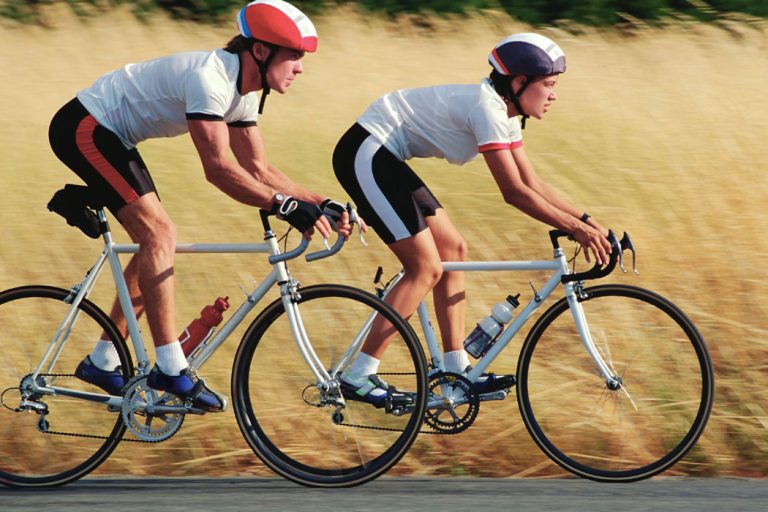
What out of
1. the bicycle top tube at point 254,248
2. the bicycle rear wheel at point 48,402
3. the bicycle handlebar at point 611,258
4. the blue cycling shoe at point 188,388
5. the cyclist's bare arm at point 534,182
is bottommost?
the bicycle rear wheel at point 48,402

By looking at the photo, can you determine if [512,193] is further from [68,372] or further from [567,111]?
[567,111]

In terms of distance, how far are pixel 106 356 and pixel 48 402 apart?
1.22 feet

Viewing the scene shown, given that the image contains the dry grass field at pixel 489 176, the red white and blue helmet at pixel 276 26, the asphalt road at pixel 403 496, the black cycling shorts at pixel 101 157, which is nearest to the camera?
the asphalt road at pixel 403 496

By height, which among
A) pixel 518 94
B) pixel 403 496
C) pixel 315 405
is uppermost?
pixel 518 94

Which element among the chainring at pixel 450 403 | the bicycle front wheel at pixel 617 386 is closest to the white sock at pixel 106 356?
the chainring at pixel 450 403

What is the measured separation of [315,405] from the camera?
20.7 feet

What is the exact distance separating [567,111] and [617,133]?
0.66 meters

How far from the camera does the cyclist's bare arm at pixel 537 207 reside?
6.11 meters

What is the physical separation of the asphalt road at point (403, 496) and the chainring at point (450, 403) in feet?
0.88

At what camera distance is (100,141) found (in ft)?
20.2

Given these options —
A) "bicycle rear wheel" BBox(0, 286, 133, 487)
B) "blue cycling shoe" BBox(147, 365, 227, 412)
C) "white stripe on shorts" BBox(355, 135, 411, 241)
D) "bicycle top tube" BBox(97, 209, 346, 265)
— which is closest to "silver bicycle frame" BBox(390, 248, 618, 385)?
"white stripe on shorts" BBox(355, 135, 411, 241)

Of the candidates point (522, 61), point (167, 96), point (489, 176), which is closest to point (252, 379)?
point (167, 96)

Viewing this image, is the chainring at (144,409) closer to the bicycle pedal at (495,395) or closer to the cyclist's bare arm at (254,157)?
the cyclist's bare arm at (254,157)

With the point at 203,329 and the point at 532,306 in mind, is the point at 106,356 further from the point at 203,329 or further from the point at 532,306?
the point at 532,306
